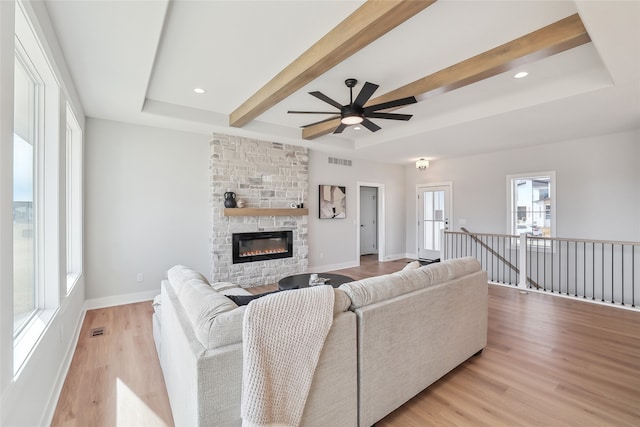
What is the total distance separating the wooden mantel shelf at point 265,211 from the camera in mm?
4793

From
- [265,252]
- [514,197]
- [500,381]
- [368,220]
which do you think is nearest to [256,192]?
[265,252]

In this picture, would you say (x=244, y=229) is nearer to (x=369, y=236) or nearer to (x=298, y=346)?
(x=298, y=346)

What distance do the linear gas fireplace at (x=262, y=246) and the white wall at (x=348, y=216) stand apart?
677mm

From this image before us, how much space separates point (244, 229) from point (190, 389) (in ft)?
12.6

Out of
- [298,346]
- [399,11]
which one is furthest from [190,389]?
[399,11]

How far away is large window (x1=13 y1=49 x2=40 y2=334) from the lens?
6.11 feet

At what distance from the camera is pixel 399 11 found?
1.90 metres

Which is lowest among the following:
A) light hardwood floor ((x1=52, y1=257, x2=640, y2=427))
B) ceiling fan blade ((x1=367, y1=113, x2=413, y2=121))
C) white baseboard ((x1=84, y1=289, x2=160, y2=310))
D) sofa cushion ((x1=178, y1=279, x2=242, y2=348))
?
light hardwood floor ((x1=52, y1=257, x2=640, y2=427))

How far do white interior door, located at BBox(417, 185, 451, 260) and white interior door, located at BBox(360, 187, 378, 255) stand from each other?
1423mm

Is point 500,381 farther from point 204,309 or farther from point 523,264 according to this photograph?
point 523,264

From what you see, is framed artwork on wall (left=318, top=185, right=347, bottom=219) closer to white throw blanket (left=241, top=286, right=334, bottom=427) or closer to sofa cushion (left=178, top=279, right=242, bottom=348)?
sofa cushion (left=178, top=279, right=242, bottom=348)

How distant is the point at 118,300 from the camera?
4.18 meters

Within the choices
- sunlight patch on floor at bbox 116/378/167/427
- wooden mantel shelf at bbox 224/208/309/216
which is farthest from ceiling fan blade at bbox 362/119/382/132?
sunlight patch on floor at bbox 116/378/167/427

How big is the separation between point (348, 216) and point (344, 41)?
4.73 m
